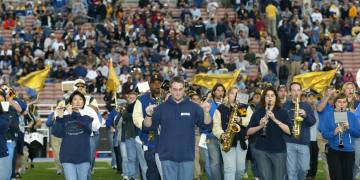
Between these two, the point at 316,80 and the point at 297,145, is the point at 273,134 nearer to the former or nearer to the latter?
the point at 297,145

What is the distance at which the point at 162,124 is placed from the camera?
15.0m

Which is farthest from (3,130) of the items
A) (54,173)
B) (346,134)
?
(54,173)

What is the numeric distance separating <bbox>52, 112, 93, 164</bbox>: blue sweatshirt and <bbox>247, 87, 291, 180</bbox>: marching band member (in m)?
2.22

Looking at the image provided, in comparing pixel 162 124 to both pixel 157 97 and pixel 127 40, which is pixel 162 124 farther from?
pixel 127 40

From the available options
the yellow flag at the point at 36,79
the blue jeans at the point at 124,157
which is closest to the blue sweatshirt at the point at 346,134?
the blue jeans at the point at 124,157

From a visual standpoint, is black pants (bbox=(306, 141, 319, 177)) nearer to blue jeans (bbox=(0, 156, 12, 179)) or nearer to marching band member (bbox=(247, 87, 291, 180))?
marching band member (bbox=(247, 87, 291, 180))

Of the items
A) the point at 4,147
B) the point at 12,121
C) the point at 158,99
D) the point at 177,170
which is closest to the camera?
the point at 177,170

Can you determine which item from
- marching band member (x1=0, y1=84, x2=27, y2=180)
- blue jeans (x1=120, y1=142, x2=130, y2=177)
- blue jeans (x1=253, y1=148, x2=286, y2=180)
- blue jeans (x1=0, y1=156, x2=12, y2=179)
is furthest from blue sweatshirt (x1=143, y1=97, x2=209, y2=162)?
blue jeans (x1=120, y1=142, x2=130, y2=177)

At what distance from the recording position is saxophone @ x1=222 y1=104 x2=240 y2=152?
18.1m

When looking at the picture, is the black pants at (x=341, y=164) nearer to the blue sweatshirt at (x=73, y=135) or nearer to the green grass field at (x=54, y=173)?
the blue sweatshirt at (x=73, y=135)

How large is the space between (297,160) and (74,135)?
12.7ft

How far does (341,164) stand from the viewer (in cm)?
1728

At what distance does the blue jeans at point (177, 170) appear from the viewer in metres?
15.0

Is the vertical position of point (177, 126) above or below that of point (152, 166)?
above
